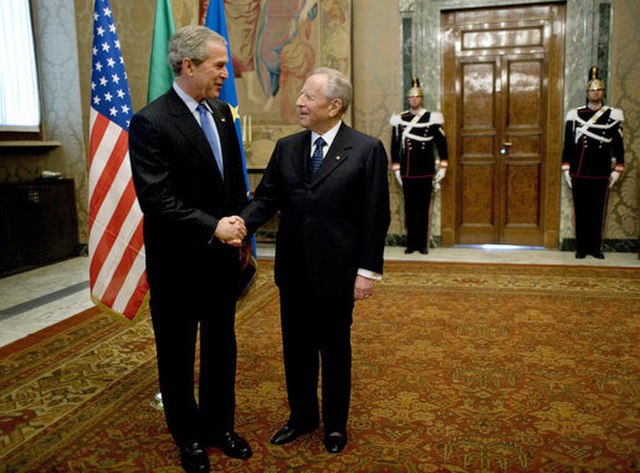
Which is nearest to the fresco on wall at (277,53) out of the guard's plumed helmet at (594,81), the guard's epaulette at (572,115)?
the guard's epaulette at (572,115)

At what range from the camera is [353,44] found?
283 inches

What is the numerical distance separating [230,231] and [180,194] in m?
0.24

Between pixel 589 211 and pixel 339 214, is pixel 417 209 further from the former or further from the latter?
pixel 339 214

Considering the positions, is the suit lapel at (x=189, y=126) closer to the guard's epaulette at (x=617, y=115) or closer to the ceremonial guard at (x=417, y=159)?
the ceremonial guard at (x=417, y=159)

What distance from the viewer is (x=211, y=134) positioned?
2307 millimetres

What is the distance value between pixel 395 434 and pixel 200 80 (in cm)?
156

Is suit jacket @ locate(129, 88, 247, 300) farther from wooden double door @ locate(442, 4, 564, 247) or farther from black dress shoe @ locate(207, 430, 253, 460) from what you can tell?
wooden double door @ locate(442, 4, 564, 247)

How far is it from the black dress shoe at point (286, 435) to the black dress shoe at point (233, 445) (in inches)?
4.7

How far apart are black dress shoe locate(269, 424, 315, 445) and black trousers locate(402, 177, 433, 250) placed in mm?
4626

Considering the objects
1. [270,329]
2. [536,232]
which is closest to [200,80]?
[270,329]

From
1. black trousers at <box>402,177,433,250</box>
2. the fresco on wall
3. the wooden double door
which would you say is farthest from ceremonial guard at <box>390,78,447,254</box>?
the fresco on wall

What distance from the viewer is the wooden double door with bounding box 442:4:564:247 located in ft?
22.4

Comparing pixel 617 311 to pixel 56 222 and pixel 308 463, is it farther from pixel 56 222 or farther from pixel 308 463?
pixel 56 222

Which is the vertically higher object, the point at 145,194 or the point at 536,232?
the point at 145,194
